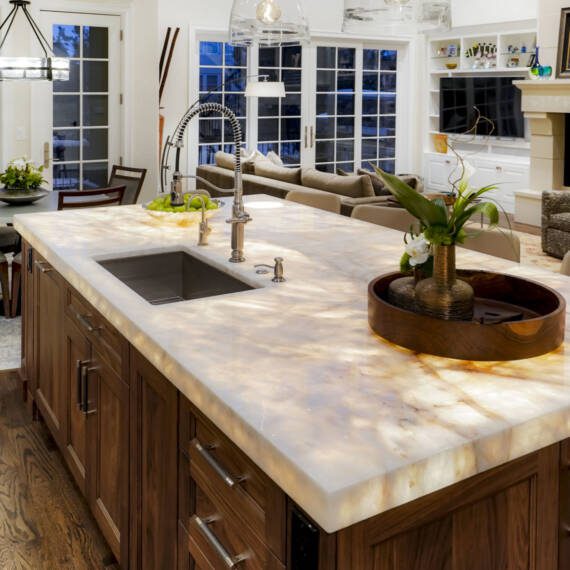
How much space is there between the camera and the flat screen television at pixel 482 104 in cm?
960

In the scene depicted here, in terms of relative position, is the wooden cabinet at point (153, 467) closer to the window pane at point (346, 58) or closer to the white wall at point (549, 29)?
the white wall at point (549, 29)

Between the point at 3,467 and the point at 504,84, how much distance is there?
8.53m

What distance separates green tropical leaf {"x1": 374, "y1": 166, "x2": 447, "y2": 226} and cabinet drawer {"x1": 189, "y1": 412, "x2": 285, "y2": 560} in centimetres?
63

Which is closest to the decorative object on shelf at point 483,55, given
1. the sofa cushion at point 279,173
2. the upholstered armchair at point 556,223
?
the upholstered armchair at point 556,223

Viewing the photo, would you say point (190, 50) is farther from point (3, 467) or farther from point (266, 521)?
point (266, 521)

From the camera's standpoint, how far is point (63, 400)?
8.64 ft

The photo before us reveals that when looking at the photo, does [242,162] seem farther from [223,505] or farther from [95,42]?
[223,505]

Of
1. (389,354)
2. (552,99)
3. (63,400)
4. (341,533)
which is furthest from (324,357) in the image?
(552,99)

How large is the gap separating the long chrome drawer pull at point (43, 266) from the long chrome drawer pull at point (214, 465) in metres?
1.46

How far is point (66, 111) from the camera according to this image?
7875mm

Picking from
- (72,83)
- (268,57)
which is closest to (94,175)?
(72,83)

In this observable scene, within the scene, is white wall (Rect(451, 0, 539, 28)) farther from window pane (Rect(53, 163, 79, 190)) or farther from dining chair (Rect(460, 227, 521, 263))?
dining chair (Rect(460, 227, 521, 263))

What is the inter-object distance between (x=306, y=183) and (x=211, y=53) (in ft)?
12.4

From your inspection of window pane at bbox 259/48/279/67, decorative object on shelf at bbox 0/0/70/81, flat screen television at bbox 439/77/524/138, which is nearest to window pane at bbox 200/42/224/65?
window pane at bbox 259/48/279/67
